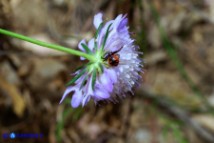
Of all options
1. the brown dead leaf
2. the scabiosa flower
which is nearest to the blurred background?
the brown dead leaf

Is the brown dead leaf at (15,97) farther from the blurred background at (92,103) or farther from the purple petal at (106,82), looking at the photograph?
the purple petal at (106,82)

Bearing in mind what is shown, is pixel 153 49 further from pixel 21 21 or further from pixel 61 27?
pixel 21 21

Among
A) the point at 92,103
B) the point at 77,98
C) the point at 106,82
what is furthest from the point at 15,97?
the point at 106,82

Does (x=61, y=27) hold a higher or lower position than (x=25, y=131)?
higher

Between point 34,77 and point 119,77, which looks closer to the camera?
point 119,77

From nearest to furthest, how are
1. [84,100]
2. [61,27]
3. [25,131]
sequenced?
[84,100]
[25,131]
[61,27]

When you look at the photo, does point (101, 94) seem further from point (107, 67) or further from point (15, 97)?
point (15, 97)

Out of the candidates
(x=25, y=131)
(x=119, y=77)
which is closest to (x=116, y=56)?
(x=119, y=77)

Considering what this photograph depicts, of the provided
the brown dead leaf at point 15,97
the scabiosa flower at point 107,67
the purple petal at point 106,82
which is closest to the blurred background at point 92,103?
the brown dead leaf at point 15,97

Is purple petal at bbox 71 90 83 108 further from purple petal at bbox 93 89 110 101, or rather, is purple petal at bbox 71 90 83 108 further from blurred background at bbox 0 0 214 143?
blurred background at bbox 0 0 214 143
